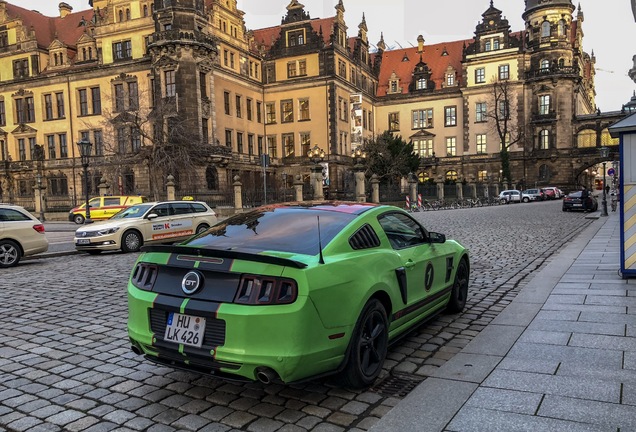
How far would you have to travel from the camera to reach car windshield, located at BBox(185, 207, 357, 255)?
4.23 m

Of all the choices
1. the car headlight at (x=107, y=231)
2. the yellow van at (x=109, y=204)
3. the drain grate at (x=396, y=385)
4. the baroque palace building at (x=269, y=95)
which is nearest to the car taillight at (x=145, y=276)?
the drain grate at (x=396, y=385)

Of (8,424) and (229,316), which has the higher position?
(229,316)

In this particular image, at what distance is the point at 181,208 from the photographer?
16828 mm

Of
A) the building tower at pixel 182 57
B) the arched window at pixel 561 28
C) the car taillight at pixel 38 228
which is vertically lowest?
the car taillight at pixel 38 228

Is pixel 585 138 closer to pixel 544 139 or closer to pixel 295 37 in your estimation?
pixel 544 139

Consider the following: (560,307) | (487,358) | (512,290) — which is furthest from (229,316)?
(512,290)

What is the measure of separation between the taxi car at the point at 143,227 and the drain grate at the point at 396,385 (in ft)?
33.0

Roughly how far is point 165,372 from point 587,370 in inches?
153

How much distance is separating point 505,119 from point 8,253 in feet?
204

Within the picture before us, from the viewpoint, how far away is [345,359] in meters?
3.95

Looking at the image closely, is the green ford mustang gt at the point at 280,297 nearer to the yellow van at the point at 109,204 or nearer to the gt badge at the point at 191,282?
the gt badge at the point at 191,282

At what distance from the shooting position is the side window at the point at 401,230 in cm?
509

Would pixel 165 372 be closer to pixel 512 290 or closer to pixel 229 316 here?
pixel 229 316

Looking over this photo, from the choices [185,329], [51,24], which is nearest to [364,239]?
[185,329]
